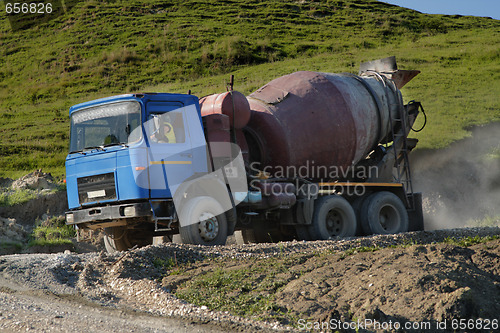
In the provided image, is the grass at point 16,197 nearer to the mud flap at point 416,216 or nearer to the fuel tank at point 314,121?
the fuel tank at point 314,121

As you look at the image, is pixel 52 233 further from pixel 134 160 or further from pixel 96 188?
Answer: pixel 134 160

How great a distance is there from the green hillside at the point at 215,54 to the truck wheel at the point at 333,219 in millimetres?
9881

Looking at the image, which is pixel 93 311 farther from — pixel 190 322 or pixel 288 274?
pixel 288 274

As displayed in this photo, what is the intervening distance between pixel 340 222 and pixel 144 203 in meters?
5.08

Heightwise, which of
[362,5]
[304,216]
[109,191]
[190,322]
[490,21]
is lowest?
[190,322]

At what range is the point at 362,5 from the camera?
5875 centimetres

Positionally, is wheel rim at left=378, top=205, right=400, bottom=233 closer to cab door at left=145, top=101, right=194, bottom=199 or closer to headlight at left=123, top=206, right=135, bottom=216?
cab door at left=145, top=101, right=194, bottom=199

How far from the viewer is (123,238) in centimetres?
1139

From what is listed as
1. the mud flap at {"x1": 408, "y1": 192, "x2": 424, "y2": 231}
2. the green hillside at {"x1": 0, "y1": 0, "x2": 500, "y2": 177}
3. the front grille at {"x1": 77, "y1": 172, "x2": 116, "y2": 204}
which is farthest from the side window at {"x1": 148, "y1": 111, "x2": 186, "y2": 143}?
the green hillside at {"x1": 0, "y1": 0, "x2": 500, "y2": 177}

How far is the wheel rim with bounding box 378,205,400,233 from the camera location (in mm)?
13992

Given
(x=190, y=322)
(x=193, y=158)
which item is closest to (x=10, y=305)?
(x=190, y=322)

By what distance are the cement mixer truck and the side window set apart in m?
0.02

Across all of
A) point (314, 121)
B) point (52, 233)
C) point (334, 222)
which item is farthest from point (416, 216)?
point (52, 233)

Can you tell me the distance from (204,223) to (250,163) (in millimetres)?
2079
